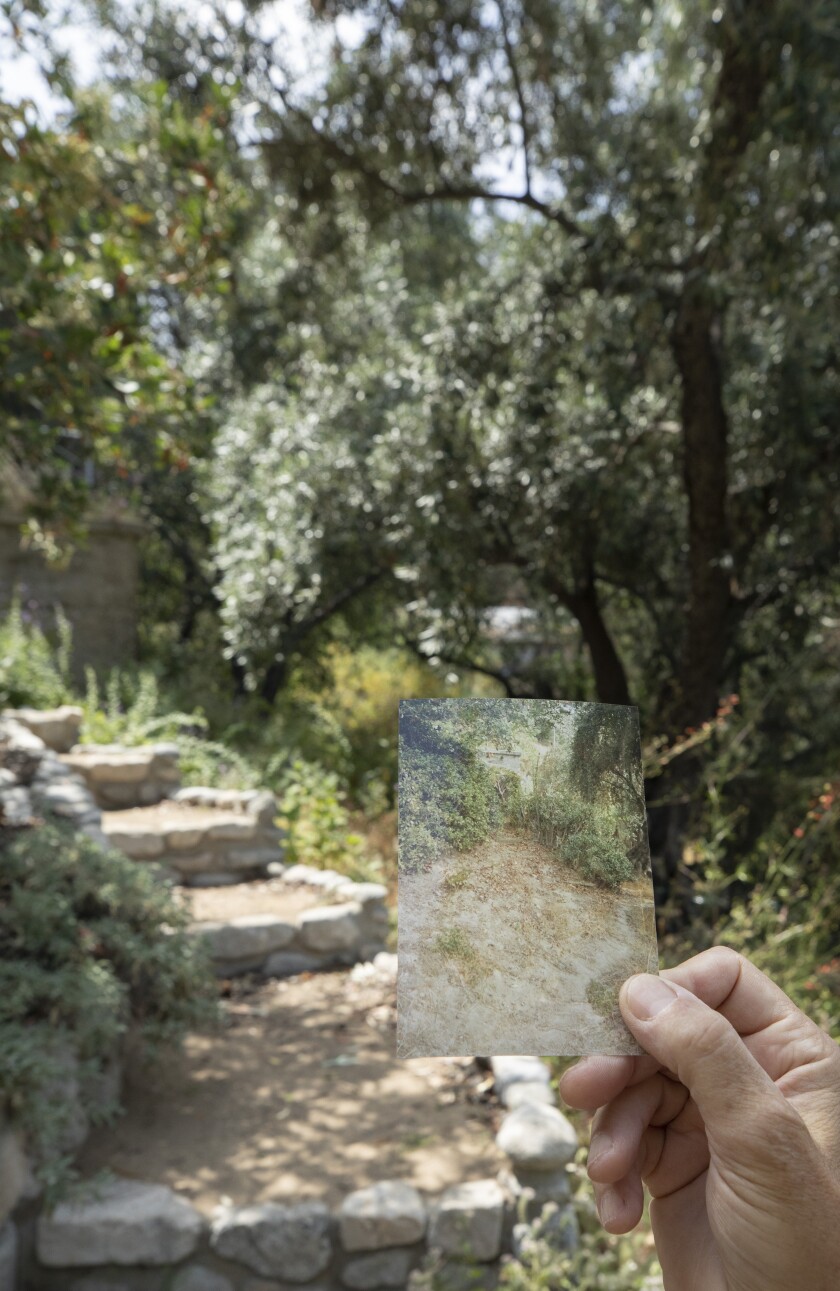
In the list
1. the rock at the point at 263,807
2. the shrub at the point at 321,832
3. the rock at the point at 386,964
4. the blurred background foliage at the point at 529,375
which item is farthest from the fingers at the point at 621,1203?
the rock at the point at 263,807

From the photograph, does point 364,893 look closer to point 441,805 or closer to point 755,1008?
point 755,1008

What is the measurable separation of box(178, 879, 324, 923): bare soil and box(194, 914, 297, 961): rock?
391mm

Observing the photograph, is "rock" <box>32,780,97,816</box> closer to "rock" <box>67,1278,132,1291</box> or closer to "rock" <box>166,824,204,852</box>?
"rock" <box>166,824,204,852</box>

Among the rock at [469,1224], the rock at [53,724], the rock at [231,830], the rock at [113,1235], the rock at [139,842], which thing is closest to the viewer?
the rock at [113,1235]

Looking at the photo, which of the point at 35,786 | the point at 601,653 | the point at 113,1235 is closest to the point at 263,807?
the point at 35,786

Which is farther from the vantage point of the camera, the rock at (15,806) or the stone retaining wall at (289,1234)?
the rock at (15,806)

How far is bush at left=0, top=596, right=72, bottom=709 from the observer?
956cm

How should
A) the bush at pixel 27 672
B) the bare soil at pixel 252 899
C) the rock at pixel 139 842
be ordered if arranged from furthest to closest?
the bush at pixel 27 672 → the rock at pixel 139 842 → the bare soil at pixel 252 899

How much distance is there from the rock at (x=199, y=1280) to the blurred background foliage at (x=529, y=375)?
7.40 feet

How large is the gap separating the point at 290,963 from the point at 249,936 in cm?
36

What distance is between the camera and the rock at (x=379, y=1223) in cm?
346

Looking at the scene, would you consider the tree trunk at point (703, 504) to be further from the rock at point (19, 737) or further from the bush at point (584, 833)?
the rock at point (19, 737)

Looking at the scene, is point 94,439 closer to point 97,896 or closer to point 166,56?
point 97,896

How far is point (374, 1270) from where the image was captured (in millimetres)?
3500
